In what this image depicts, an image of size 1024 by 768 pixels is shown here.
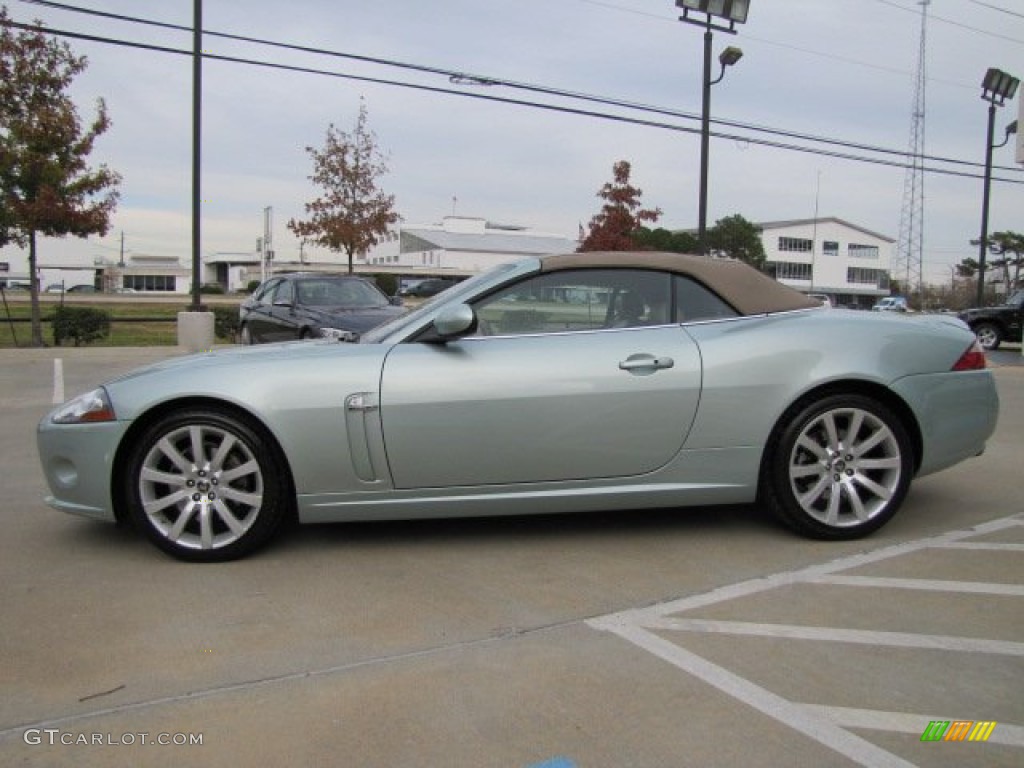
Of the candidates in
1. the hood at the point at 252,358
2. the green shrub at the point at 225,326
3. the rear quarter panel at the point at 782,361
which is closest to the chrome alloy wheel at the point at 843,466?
the rear quarter panel at the point at 782,361

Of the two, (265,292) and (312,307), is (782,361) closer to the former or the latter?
(312,307)

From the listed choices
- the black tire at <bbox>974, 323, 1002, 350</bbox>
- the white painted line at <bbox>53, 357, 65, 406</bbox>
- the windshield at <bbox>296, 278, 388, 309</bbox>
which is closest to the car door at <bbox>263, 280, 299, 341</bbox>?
the windshield at <bbox>296, 278, 388, 309</bbox>

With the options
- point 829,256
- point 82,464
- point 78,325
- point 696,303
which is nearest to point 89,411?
point 82,464

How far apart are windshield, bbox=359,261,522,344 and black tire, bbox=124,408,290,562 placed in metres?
0.78

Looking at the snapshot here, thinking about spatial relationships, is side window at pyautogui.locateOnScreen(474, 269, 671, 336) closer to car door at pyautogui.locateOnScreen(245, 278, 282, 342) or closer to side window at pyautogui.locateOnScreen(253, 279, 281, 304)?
car door at pyautogui.locateOnScreen(245, 278, 282, 342)

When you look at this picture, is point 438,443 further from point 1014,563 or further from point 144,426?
point 1014,563

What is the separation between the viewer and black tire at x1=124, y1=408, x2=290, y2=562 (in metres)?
3.98

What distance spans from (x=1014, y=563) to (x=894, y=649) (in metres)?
1.40

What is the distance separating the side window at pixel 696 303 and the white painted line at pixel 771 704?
69.6 inches

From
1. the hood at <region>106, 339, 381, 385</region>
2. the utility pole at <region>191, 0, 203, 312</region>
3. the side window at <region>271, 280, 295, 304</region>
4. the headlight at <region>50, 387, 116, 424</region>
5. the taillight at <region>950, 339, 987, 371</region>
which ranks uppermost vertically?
the utility pole at <region>191, 0, 203, 312</region>

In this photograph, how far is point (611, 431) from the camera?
13.5ft

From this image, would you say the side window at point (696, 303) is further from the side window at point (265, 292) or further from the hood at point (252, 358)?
the side window at point (265, 292)

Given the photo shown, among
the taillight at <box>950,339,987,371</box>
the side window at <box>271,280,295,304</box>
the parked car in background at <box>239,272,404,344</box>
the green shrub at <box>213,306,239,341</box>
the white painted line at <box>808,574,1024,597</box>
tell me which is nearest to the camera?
the white painted line at <box>808,574,1024,597</box>

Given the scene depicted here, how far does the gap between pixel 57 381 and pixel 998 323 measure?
68.8 feet
